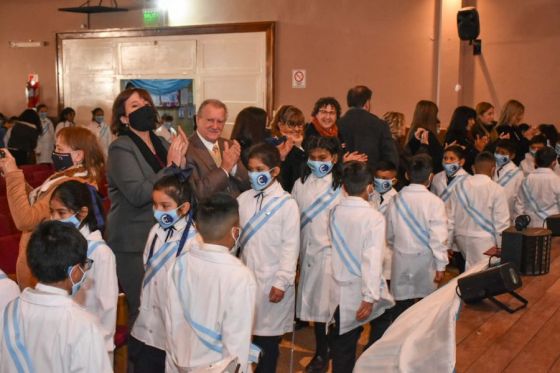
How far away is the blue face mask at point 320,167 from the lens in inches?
180

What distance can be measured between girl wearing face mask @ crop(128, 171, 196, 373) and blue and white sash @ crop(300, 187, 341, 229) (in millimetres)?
1147

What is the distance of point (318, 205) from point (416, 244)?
0.74m

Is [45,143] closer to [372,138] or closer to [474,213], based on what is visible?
[372,138]

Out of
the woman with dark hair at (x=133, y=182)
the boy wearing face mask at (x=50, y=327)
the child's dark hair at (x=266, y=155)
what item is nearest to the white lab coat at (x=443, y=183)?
the child's dark hair at (x=266, y=155)

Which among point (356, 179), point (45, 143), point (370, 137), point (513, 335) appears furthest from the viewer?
point (45, 143)

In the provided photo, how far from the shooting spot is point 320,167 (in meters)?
4.58

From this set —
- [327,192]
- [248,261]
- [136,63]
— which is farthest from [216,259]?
[136,63]

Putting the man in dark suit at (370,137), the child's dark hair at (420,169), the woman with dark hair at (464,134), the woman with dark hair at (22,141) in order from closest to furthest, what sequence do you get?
the child's dark hair at (420,169) → the man in dark suit at (370,137) → the woman with dark hair at (464,134) → the woman with dark hair at (22,141)

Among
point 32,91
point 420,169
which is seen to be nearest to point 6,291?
point 420,169

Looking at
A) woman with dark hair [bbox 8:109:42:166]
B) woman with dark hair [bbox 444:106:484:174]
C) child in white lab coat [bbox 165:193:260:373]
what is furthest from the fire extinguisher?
child in white lab coat [bbox 165:193:260:373]

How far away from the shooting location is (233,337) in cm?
285

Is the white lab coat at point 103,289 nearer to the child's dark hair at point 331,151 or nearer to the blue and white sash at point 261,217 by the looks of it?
the blue and white sash at point 261,217

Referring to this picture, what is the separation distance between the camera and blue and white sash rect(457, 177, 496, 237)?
569cm

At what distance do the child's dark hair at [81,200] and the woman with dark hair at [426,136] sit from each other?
12.9 feet
